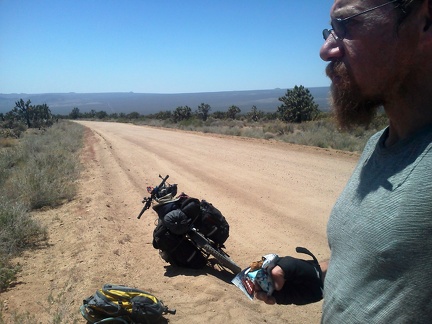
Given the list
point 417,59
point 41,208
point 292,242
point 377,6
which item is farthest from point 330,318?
point 41,208

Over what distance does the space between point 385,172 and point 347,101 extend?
36 cm

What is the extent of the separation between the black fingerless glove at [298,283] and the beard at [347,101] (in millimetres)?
711

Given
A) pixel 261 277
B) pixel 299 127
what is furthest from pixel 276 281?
pixel 299 127

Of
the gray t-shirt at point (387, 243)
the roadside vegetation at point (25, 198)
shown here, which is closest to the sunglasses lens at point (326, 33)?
the gray t-shirt at point (387, 243)

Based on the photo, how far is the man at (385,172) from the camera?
1.13 meters

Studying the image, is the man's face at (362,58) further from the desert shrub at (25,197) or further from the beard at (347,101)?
the desert shrub at (25,197)

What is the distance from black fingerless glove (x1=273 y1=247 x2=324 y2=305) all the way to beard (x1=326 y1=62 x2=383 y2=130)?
0.71 meters

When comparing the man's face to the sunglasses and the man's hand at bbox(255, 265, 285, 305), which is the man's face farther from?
the man's hand at bbox(255, 265, 285, 305)

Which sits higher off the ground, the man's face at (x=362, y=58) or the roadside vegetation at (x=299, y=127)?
the man's face at (x=362, y=58)

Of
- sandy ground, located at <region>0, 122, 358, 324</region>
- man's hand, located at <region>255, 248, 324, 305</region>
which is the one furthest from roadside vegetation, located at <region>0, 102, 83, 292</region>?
man's hand, located at <region>255, 248, 324, 305</region>

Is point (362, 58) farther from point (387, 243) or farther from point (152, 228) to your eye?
point (152, 228)

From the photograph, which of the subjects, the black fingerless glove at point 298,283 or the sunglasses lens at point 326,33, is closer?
the sunglasses lens at point 326,33

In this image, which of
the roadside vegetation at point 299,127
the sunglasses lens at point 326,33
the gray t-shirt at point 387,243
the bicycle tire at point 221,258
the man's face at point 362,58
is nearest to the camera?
the gray t-shirt at point 387,243

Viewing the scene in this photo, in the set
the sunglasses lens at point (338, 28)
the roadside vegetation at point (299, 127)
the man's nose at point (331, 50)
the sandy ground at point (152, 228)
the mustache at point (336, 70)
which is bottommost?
the sandy ground at point (152, 228)
